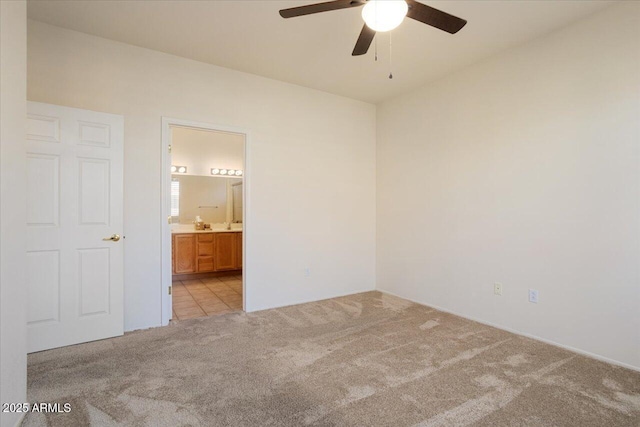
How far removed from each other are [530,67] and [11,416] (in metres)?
4.52

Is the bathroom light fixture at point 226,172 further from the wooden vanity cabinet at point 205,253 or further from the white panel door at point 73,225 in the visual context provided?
the white panel door at point 73,225

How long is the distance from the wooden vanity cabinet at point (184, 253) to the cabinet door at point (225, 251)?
1.18 ft

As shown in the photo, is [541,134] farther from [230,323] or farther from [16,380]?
[16,380]

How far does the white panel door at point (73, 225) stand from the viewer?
254 cm

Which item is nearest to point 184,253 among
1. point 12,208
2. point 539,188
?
point 12,208

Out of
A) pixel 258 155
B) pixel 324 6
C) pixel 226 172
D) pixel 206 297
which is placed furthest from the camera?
pixel 226 172

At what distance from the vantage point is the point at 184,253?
524 centimetres

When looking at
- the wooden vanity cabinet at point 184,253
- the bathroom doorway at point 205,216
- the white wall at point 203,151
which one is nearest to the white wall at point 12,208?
the bathroom doorway at point 205,216

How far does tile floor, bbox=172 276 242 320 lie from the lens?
370 centimetres

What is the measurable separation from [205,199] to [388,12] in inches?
198

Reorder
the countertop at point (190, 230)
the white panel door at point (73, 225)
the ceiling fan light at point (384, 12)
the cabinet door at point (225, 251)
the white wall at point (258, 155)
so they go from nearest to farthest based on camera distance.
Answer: the ceiling fan light at point (384, 12) → the white panel door at point (73, 225) → the white wall at point (258, 155) → the countertop at point (190, 230) → the cabinet door at point (225, 251)

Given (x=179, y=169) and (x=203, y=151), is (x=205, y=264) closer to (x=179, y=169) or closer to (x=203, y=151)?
(x=179, y=169)

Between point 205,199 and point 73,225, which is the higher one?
point 205,199

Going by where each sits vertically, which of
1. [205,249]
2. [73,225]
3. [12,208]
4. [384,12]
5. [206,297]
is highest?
[384,12]
